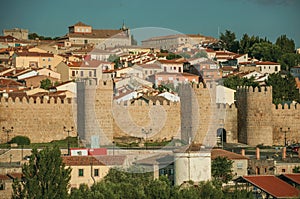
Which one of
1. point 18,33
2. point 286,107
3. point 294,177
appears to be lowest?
point 294,177

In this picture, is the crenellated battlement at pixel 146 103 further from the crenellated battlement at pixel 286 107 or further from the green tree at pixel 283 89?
the green tree at pixel 283 89

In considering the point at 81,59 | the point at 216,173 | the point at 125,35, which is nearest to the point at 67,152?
the point at 216,173

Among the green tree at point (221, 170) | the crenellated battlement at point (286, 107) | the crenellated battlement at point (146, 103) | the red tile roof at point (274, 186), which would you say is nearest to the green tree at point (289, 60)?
the crenellated battlement at point (286, 107)

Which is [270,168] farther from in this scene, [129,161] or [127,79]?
[127,79]

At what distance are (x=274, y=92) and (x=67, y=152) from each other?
23.6 meters

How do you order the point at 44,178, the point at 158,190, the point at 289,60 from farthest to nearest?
the point at 289,60, the point at 44,178, the point at 158,190

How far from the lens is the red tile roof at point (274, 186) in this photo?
27.5 meters

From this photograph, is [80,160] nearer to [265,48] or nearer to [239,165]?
[239,165]

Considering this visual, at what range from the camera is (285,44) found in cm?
8794

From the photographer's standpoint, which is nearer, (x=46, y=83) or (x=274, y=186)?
(x=274, y=186)

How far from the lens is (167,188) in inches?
1055

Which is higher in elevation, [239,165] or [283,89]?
[283,89]

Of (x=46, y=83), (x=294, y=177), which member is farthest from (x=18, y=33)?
(x=294, y=177)

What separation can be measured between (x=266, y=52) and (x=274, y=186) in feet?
183
